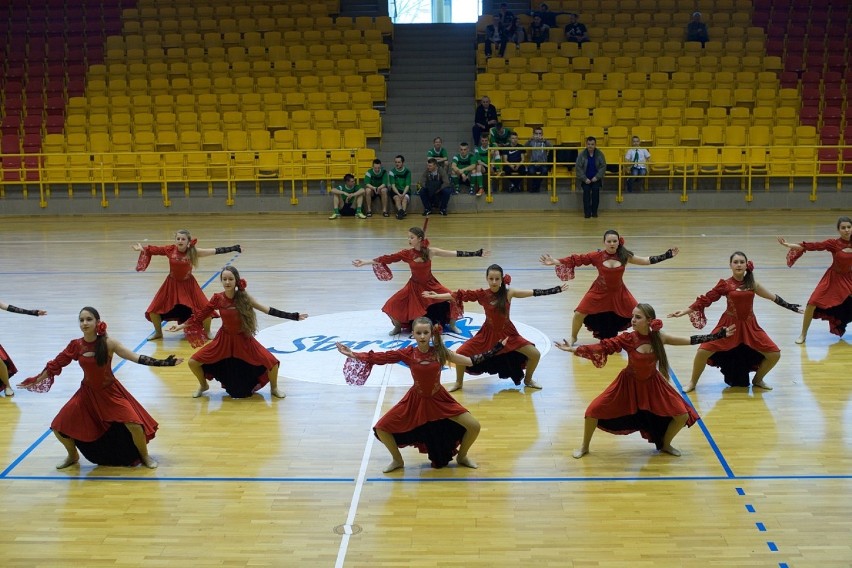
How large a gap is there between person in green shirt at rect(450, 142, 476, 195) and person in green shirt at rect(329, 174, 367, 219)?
2.14m

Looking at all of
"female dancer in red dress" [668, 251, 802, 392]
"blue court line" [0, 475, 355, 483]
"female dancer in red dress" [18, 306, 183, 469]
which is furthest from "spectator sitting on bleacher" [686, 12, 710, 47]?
"female dancer in red dress" [18, 306, 183, 469]

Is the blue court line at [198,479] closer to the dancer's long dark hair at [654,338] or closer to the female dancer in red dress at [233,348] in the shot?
the female dancer in red dress at [233,348]

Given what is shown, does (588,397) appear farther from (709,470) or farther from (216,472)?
(216,472)

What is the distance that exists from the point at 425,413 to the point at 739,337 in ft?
11.1

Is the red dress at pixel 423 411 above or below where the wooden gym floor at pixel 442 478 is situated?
above

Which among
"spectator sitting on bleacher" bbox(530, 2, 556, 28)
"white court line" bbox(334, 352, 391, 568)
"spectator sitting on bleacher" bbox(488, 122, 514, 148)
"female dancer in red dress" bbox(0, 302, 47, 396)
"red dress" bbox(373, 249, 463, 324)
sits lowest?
"white court line" bbox(334, 352, 391, 568)

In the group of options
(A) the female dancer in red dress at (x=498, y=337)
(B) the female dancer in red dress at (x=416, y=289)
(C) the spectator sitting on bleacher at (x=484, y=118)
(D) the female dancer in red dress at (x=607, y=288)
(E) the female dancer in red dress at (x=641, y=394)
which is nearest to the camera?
(E) the female dancer in red dress at (x=641, y=394)

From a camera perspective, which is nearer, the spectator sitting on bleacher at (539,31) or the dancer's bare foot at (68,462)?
the dancer's bare foot at (68,462)

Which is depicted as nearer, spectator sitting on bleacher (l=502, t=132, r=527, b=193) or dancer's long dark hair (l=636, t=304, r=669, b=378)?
dancer's long dark hair (l=636, t=304, r=669, b=378)

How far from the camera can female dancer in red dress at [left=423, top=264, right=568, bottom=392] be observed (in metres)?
8.89

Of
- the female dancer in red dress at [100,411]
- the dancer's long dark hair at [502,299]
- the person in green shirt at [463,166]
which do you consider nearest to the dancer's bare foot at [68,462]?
the female dancer in red dress at [100,411]

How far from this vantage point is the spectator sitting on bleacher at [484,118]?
21688mm

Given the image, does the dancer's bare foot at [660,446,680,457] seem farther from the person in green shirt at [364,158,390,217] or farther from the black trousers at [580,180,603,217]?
the person in green shirt at [364,158,390,217]

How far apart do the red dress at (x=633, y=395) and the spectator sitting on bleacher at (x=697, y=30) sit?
725 inches
